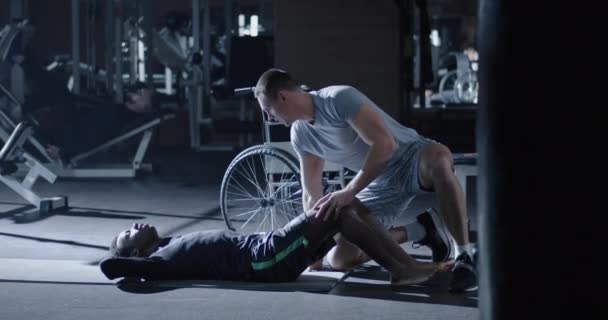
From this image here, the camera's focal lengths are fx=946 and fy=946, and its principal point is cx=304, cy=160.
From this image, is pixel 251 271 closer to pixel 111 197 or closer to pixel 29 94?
pixel 111 197

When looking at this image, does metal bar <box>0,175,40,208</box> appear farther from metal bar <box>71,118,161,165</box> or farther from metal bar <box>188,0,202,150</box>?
metal bar <box>188,0,202,150</box>

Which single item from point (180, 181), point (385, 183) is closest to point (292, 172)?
point (385, 183)

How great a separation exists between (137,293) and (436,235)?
1310 millimetres

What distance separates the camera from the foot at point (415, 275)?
3676 mm

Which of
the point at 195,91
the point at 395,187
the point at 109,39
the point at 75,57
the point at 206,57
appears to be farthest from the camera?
the point at 195,91

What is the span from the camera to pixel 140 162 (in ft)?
26.8

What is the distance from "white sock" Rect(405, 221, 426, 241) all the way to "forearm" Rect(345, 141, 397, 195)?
61 centimetres

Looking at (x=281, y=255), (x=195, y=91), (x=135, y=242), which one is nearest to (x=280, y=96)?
(x=281, y=255)

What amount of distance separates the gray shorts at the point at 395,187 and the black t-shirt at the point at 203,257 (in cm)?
50

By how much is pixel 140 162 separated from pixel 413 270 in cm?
487

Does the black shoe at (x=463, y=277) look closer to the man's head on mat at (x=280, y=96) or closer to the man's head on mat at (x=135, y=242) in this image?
the man's head on mat at (x=280, y=96)


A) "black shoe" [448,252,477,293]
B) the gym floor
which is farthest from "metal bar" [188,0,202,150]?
"black shoe" [448,252,477,293]

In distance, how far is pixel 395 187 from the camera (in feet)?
12.6

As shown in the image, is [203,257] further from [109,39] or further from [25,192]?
[109,39]
